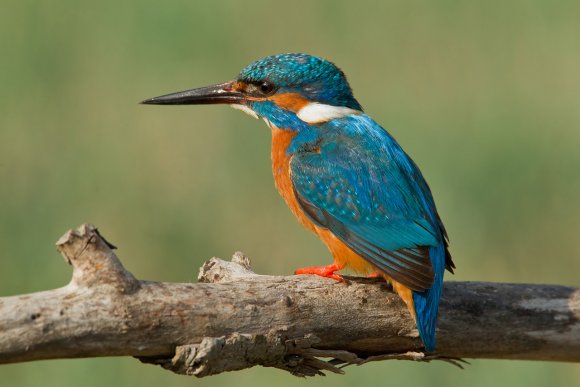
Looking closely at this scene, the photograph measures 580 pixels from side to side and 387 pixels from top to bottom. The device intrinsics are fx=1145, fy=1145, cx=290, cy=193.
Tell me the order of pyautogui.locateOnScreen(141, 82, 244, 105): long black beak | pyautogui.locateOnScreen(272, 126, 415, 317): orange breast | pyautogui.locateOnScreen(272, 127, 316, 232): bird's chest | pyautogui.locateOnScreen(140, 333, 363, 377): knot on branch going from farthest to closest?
pyautogui.locateOnScreen(141, 82, 244, 105): long black beak
pyautogui.locateOnScreen(272, 127, 316, 232): bird's chest
pyautogui.locateOnScreen(272, 126, 415, 317): orange breast
pyautogui.locateOnScreen(140, 333, 363, 377): knot on branch

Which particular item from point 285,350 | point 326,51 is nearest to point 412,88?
point 326,51

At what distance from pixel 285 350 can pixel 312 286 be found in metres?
0.29

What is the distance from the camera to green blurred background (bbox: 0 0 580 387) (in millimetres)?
5352

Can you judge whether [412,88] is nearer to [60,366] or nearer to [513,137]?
[513,137]

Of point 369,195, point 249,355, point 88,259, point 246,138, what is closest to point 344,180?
point 369,195

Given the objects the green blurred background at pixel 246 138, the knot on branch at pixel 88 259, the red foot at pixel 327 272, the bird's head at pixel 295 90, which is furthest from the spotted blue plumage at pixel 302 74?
the knot on branch at pixel 88 259

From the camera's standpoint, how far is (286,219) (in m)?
5.96

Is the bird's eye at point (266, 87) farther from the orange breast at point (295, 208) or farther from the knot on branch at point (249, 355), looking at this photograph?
the knot on branch at point (249, 355)

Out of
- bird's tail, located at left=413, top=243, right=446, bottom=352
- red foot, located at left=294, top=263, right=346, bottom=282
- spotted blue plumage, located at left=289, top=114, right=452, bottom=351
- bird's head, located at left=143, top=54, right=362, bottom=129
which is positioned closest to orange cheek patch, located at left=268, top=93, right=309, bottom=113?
bird's head, located at left=143, top=54, right=362, bottom=129

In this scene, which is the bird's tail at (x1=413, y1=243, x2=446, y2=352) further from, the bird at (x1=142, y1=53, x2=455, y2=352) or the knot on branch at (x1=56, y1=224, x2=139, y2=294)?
the knot on branch at (x1=56, y1=224, x2=139, y2=294)

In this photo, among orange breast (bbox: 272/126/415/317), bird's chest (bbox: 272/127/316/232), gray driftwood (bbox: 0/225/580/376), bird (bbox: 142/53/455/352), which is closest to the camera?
gray driftwood (bbox: 0/225/580/376)

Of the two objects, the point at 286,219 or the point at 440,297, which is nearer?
the point at 440,297

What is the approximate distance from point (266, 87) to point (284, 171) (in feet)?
1.31

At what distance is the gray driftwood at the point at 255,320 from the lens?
3113 millimetres
